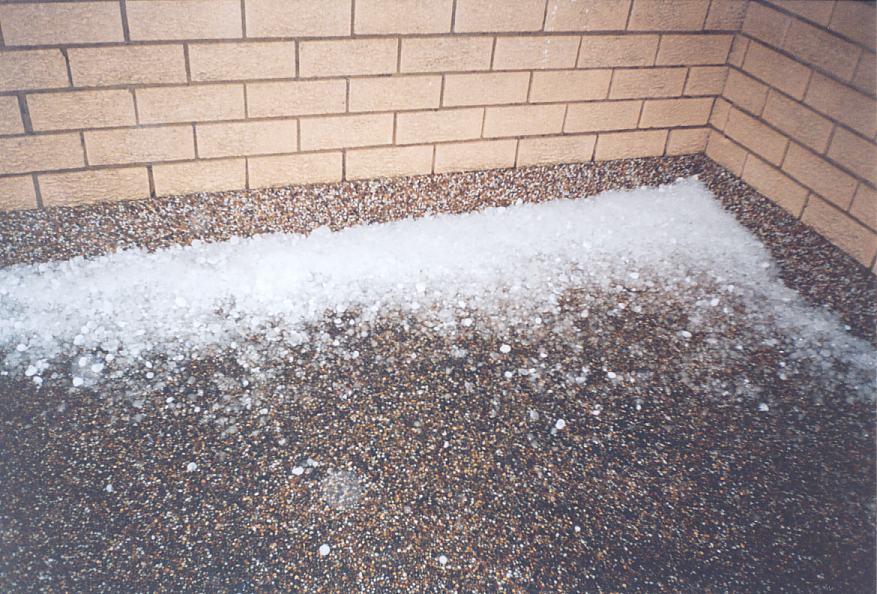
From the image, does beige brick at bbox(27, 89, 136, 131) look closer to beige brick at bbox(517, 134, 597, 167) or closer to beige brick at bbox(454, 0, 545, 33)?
beige brick at bbox(454, 0, 545, 33)

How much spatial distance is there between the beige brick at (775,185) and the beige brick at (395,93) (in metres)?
1.42

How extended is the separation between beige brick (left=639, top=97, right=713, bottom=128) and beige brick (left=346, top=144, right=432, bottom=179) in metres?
1.02

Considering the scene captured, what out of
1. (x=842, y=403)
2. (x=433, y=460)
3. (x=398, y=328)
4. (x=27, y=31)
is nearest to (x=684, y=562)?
(x=433, y=460)

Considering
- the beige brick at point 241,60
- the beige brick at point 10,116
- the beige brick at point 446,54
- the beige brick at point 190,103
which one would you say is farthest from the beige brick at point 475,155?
the beige brick at point 10,116

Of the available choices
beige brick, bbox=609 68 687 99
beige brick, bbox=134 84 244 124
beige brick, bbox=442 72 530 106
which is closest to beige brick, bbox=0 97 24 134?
beige brick, bbox=134 84 244 124

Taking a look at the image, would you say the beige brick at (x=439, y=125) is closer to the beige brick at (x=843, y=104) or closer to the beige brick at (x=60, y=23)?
the beige brick at (x=60, y=23)

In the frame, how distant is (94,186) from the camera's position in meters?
2.56

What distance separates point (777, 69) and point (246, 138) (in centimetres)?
214

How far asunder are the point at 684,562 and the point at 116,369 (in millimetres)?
1725

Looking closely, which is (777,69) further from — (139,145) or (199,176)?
(139,145)

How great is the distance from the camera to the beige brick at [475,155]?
3.00m

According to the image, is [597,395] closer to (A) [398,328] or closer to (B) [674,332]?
(B) [674,332]

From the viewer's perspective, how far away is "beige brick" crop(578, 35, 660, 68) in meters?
2.95

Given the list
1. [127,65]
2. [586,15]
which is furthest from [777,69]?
[127,65]
